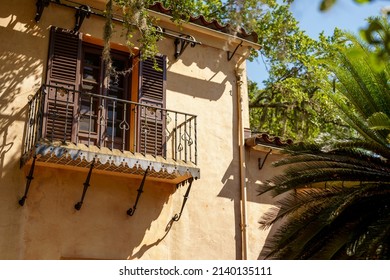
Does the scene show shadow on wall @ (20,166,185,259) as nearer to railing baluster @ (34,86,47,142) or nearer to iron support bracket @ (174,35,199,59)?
railing baluster @ (34,86,47,142)

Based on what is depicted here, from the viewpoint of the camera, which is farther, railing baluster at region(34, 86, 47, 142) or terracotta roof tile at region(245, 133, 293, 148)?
terracotta roof tile at region(245, 133, 293, 148)

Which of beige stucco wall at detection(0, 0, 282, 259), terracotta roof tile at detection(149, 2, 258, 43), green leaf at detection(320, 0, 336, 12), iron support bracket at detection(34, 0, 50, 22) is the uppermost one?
terracotta roof tile at detection(149, 2, 258, 43)

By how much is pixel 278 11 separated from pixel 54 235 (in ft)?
33.8

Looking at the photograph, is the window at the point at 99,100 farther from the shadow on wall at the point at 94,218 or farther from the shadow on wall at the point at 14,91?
the shadow on wall at the point at 94,218

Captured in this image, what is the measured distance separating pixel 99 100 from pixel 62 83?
62 centimetres

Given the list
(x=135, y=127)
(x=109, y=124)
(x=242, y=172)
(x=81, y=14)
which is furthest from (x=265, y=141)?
(x=81, y=14)

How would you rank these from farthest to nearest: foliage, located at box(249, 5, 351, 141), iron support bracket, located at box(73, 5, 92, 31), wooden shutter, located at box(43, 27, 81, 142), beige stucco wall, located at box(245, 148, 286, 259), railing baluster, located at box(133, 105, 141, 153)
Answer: foliage, located at box(249, 5, 351, 141), beige stucco wall, located at box(245, 148, 286, 259), iron support bracket, located at box(73, 5, 92, 31), railing baluster, located at box(133, 105, 141, 153), wooden shutter, located at box(43, 27, 81, 142)

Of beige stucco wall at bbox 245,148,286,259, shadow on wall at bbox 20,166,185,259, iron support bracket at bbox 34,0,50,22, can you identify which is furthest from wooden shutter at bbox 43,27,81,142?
beige stucco wall at bbox 245,148,286,259

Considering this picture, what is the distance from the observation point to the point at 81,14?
908 centimetres

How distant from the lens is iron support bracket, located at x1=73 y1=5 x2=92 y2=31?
29.6 feet

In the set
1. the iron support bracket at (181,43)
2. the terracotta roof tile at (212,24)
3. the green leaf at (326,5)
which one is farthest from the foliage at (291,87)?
the green leaf at (326,5)

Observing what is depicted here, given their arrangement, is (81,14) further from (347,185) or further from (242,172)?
(347,185)

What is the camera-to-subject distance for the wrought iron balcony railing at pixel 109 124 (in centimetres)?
809

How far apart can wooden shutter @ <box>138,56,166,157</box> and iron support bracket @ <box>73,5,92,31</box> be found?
1173 millimetres
